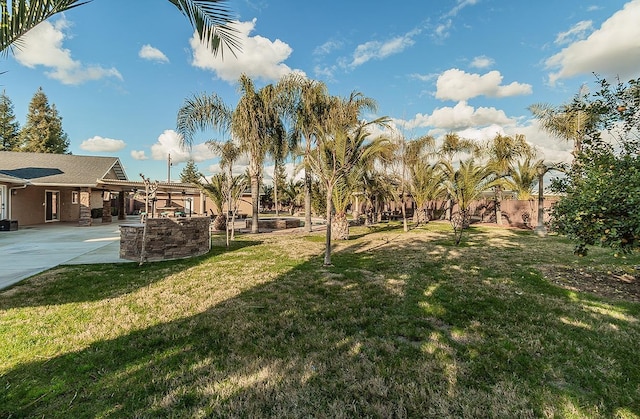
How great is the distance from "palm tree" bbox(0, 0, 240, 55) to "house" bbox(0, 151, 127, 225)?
14.3 m

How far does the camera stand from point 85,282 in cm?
527

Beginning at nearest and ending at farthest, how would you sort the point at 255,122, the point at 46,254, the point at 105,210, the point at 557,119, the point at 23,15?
the point at 23,15, the point at 46,254, the point at 255,122, the point at 557,119, the point at 105,210

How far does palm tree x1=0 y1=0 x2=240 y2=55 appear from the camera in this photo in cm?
285

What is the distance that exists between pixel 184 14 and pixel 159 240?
570cm

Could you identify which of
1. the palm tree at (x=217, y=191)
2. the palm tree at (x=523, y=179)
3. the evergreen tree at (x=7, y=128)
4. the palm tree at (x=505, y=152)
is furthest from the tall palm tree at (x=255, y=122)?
the evergreen tree at (x=7, y=128)

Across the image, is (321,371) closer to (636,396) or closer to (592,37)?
(636,396)

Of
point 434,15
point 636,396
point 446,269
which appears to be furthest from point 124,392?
point 434,15

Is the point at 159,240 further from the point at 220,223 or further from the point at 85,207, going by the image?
the point at 85,207

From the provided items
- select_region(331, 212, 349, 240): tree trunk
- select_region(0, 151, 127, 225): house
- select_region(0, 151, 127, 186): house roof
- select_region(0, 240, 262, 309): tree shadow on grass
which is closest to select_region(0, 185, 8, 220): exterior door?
select_region(0, 151, 127, 225): house

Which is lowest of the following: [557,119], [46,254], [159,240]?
Answer: [46,254]

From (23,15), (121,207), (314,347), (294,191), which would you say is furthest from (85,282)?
(294,191)

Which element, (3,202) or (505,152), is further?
(505,152)

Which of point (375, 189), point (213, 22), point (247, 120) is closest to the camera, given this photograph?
point (213, 22)

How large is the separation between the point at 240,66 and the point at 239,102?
1.51 meters
